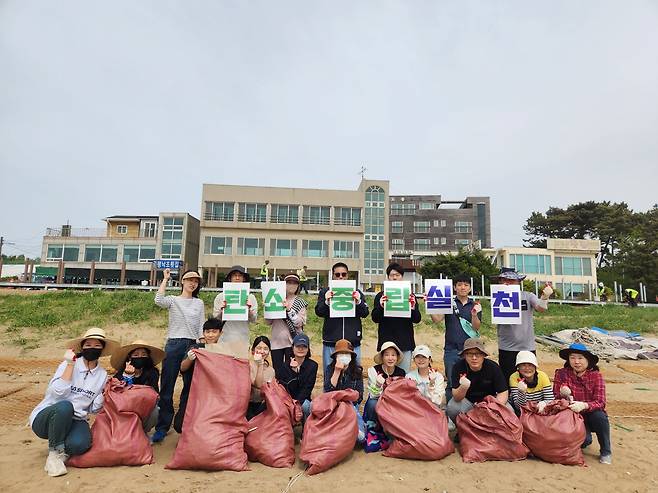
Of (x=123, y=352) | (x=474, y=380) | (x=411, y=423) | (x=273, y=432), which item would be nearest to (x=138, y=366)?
(x=123, y=352)

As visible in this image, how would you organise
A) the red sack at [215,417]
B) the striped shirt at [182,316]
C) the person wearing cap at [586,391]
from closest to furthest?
the red sack at [215,417], the person wearing cap at [586,391], the striped shirt at [182,316]

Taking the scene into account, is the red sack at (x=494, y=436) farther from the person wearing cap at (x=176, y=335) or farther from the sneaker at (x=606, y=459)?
the person wearing cap at (x=176, y=335)

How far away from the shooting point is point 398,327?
15.9 feet

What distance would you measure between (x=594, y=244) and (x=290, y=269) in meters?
24.6

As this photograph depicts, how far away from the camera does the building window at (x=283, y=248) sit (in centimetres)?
3541

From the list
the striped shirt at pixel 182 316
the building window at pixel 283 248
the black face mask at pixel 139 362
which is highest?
the building window at pixel 283 248

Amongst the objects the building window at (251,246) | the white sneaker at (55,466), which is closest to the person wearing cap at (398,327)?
the white sneaker at (55,466)

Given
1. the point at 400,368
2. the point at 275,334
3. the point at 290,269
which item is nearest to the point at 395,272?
the point at 400,368

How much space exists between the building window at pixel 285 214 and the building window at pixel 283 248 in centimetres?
167

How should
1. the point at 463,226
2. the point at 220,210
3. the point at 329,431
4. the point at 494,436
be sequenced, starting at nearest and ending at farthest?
1. the point at 329,431
2. the point at 494,436
3. the point at 220,210
4. the point at 463,226

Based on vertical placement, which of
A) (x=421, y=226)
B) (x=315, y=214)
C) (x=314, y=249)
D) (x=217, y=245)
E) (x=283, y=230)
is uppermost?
(x=421, y=226)

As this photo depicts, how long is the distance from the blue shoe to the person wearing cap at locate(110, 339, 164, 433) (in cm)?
17

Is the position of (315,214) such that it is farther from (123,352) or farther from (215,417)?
(215,417)

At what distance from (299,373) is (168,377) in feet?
4.55
